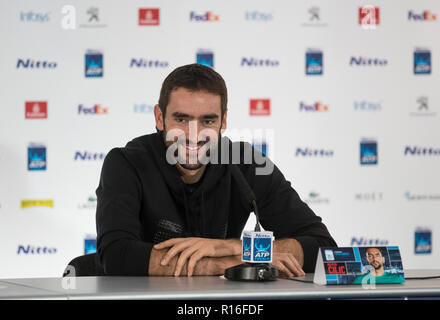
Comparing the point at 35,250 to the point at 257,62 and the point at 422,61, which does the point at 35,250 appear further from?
the point at 422,61

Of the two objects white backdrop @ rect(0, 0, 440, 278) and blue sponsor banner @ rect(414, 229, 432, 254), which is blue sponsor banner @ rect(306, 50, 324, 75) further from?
blue sponsor banner @ rect(414, 229, 432, 254)

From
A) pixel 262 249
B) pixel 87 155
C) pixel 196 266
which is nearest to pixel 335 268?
pixel 262 249

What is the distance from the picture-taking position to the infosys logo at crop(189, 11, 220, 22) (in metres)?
4.30

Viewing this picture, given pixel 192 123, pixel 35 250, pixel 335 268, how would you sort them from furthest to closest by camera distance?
pixel 35 250 < pixel 192 123 < pixel 335 268

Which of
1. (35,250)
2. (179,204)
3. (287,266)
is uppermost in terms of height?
(179,204)

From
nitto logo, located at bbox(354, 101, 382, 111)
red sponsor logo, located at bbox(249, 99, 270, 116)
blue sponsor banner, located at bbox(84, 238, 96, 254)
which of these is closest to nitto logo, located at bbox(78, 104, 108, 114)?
blue sponsor banner, located at bbox(84, 238, 96, 254)

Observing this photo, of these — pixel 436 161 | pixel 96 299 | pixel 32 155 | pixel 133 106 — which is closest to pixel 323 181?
pixel 436 161

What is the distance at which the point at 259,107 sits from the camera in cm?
426

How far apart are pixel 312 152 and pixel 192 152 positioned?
2.44m

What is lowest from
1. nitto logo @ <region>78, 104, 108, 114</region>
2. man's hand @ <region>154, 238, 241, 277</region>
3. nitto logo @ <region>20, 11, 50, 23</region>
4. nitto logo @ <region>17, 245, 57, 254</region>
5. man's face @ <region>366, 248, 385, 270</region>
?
nitto logo @ <region>17, 245, 57, 254</region>

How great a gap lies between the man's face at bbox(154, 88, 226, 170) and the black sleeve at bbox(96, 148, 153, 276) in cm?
18

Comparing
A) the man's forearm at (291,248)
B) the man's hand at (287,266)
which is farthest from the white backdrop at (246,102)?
the man's hand at (287,266)

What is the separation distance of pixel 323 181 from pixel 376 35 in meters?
1.13
